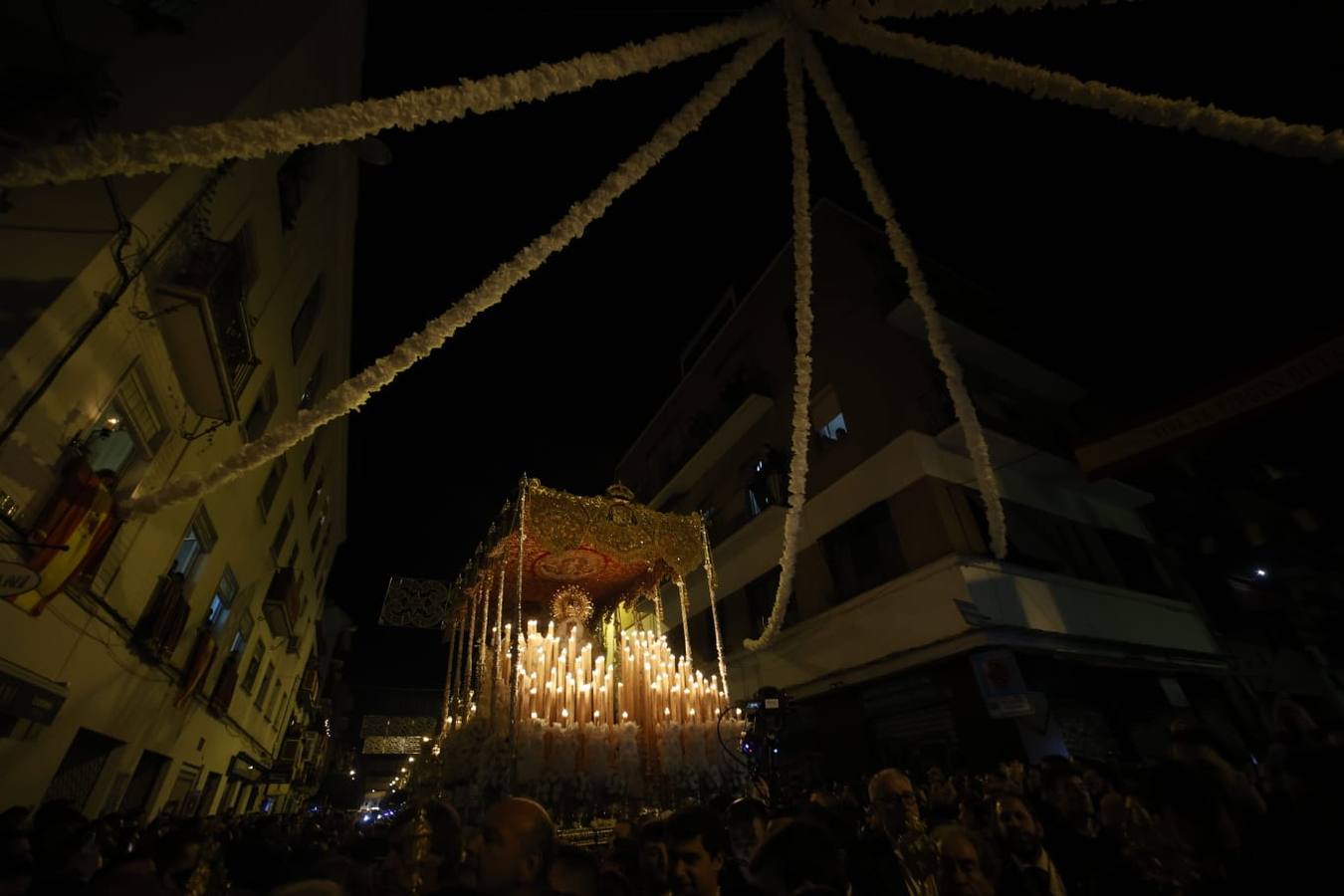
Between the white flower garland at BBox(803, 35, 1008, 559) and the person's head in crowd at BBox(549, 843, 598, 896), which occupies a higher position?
the white flower garland at BBox(803, 35, 1008, 559)

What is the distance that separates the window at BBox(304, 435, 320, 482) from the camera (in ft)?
54.6

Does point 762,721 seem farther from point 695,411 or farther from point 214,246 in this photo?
point 695,411

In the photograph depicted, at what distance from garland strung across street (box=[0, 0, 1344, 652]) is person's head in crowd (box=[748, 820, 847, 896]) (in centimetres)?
451

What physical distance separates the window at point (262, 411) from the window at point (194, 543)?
1.75m

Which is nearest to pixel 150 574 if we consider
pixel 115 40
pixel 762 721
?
pixel 115 40

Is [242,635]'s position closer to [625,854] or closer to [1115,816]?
[625,854]

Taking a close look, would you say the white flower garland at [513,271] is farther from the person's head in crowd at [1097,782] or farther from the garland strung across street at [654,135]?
the person's head in crowd at [1097,782]

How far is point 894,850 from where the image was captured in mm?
3676

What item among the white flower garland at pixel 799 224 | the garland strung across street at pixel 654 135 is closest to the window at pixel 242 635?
the garland strung across street at pixel 654 135

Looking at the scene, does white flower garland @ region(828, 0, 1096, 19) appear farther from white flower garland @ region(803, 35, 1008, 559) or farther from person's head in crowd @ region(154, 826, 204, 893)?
person's head in crowd @ region(154, 826, 204, 893)

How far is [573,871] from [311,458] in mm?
18547

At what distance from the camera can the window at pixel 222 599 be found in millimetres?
12250

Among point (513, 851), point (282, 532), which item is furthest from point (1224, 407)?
point (282, 532)

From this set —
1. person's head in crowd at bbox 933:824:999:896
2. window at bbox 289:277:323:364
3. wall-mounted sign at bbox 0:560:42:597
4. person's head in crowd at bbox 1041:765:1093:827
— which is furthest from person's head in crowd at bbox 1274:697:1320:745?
window at bbox 289:277:323:364
